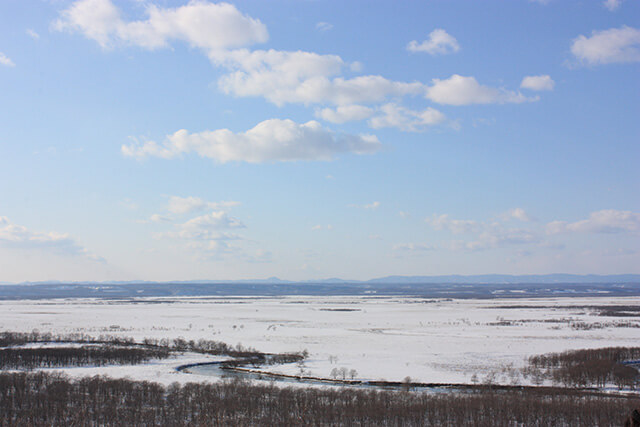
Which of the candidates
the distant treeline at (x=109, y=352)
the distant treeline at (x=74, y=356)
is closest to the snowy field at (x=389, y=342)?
the distant treeline at (x=109, y=352)

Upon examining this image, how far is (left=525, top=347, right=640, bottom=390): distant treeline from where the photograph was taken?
31.8m

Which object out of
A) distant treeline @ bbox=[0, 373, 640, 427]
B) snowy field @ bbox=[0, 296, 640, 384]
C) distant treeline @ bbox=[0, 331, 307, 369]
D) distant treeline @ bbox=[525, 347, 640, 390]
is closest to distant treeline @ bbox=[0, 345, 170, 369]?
distant treeline @ bbox=[0, 331, 307, 369]

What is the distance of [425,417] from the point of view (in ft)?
78.5

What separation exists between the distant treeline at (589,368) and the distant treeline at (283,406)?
14.1 ft

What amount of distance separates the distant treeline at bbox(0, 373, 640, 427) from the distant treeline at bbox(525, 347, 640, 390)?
4.29 meters

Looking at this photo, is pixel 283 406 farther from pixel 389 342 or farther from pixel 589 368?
pixel 389 342

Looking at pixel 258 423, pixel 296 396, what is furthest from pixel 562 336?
pixel 258 423

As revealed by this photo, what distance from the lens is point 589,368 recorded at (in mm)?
33969

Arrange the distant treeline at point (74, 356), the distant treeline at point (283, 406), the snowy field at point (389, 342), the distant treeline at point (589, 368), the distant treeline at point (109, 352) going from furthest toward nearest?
the distant treeline at point (109, 352) < the distant treeline at point (74, 356) < the snowy field at point (389, 342) < the distant treeline at point (589, 368) < the distant treeline at point (283, 406)

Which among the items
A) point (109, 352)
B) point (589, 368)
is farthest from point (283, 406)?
point (109, 352)

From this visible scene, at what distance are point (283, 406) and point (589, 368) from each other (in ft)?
65.9

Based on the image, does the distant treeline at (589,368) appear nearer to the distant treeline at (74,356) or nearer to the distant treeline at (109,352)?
the distant treeline at (109,352)

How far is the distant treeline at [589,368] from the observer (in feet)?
104

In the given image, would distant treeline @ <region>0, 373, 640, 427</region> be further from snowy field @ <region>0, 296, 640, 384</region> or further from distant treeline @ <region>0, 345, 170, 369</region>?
distant treeline @ <region>0, 345, 170, 369</region>
